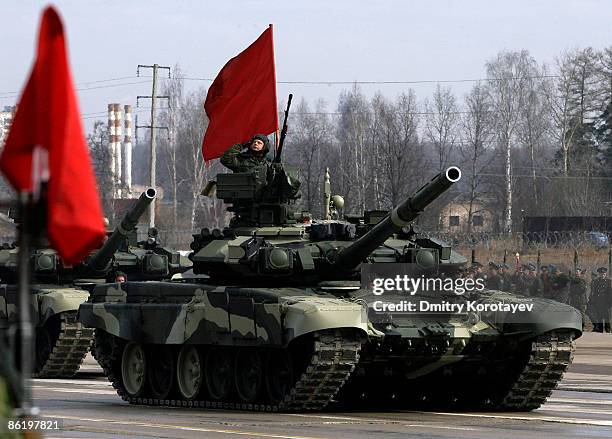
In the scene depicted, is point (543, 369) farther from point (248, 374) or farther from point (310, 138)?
point (310, 138)

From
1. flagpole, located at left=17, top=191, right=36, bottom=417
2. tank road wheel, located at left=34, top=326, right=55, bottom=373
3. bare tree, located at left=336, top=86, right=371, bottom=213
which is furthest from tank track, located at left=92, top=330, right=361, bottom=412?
bare tree, located at left=336, top=86, right=371, bottom=213

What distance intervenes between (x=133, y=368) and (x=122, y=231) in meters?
4.23

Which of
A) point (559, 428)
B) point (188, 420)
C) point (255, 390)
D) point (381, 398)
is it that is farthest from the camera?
point (381, 398)

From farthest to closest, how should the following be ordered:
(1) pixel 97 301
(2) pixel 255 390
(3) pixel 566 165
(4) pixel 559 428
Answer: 1. (3) pixel 566 165
2. (1) pixel 97 301
3. (2) pixel 255 390
4. (4) pixel 559 428

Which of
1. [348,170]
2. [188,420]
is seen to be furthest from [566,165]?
[188,420]

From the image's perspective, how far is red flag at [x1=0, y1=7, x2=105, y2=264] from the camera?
5020mm

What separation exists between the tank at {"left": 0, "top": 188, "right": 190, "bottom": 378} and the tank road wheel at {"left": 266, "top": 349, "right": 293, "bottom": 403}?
5.80 metres

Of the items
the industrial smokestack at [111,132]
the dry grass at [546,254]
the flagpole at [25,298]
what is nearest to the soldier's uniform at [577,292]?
the dry grass at [546,254]

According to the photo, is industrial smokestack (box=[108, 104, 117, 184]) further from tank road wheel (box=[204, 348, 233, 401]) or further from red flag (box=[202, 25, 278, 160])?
tank road wheel (box=[204, 348, 233, 401])

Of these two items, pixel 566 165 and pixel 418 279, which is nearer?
pixel 418 279

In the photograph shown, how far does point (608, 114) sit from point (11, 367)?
63537 millimetres

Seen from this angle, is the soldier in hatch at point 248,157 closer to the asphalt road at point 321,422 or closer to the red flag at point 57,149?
the asphalt road at point 321,422

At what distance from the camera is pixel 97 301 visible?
1927cm

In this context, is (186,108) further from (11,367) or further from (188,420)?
(11,367)
